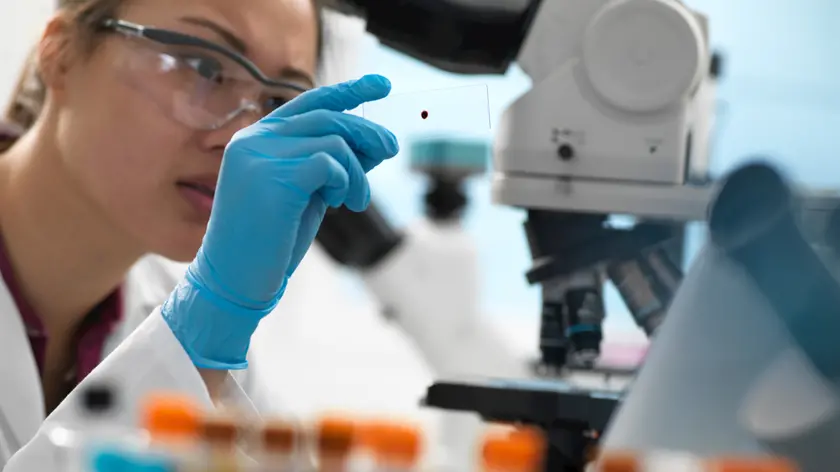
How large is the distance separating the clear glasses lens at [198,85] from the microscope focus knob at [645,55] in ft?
1.52

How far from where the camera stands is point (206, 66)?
4.04 feet

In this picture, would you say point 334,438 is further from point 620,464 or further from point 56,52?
point 56,52

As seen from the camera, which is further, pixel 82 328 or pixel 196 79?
pixel 82 328

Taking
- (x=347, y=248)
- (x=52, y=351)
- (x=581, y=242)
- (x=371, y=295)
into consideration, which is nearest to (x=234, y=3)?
(x=581, y=242)

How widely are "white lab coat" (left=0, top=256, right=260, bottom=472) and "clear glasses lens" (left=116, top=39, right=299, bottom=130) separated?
0.28 meters

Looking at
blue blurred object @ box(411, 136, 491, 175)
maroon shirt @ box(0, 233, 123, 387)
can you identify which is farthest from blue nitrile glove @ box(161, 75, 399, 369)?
blue blurred object @ box(411, 136, 491, 175)

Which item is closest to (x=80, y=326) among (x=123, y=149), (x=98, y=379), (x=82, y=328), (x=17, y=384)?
(x=82, y=328)

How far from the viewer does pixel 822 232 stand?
2.43 ft

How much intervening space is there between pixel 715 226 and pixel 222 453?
1.42 feet

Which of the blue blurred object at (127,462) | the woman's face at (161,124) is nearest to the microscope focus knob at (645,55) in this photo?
the woman's face at (161,124)

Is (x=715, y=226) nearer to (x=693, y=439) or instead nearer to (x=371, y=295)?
(x=693, y=439)

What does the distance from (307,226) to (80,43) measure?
543 millimetres

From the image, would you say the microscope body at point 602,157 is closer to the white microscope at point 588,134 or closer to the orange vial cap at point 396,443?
the white microscope at point 588,134

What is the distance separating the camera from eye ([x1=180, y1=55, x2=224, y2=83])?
123 centimetres
